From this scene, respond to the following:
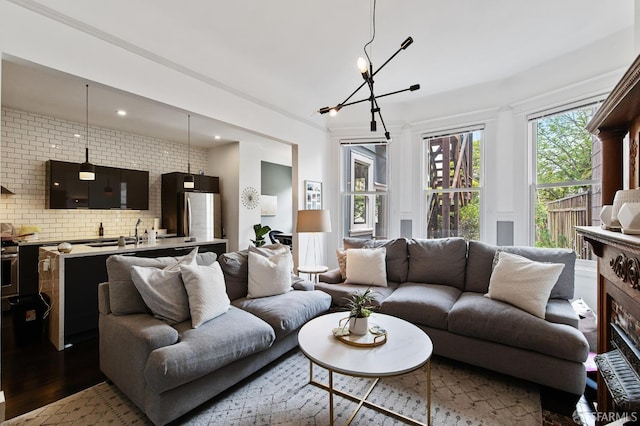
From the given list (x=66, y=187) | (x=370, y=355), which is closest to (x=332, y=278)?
(x=370, y=355)

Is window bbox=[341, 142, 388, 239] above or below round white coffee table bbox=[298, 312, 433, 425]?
above

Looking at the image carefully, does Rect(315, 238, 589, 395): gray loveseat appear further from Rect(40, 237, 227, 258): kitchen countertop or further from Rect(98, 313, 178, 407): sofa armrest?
Rect(40, 237, 227, 258): kitchen countertop

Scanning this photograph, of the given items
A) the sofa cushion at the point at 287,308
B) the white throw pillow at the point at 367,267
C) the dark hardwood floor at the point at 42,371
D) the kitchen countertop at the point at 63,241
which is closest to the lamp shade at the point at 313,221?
the white throw pillow at the point at 367,267

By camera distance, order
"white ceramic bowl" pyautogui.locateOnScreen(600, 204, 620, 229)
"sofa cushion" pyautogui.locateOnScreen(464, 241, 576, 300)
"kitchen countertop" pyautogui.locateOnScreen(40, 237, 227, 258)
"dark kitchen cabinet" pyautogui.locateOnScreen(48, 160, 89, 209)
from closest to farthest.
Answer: "white ceramic bowl" pyautogui.locateOnScreen(600, 204, 620, 229), "sofa cushion" pyautogui.locateOnScreen(464, 241, 576, 300), "kitchen countertop" pyautogui.locateOnScreen(40, 237, 227, 258), "dark kitchen cabinet" pyautogui.locateOnScreen(48, 160, 89, 209)

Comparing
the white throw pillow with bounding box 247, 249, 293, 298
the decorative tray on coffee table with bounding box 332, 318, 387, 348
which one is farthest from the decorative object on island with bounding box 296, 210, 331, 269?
the decorative tray on coffee table with bounding box 332, 318, 387, 348

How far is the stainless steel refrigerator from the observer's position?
5.54 metres

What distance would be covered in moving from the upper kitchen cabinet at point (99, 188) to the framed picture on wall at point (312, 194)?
10.4 ft

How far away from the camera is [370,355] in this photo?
1802 millimetres

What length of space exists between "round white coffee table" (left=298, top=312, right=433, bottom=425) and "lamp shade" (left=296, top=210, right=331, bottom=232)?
1.71 meters

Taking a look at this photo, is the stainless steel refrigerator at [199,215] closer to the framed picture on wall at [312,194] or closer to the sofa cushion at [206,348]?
the framed picture on wall at [312,194]

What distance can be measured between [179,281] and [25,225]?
3.92 m

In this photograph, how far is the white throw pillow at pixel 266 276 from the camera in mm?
2912

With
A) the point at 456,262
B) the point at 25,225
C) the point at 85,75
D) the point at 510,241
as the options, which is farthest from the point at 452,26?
the point at 25,225

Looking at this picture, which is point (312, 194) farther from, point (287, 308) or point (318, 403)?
point (318, 403)
